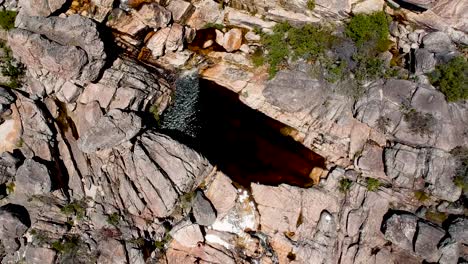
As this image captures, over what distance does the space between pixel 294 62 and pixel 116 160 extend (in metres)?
10.3

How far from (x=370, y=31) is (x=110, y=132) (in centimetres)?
1393

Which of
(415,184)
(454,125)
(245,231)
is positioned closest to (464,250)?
(415,184)

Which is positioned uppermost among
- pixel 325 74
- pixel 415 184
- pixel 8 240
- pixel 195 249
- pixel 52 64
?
pixel 52 64

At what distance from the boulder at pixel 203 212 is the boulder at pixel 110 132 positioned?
4472 millimetres

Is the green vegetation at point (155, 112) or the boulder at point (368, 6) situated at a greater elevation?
the boulder at point (368, 6)

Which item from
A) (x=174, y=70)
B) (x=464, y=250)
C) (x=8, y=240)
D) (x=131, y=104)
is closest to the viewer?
(x=8, y=240)

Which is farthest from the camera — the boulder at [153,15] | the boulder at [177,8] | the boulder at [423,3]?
the boulder at [177,8]

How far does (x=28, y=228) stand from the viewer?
17969 mm

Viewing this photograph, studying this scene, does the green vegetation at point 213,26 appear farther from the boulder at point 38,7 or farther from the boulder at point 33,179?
the boulder at point 33,179

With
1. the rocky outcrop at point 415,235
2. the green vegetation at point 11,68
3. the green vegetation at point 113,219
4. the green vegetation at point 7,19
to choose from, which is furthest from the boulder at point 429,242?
the green vegetation at point 7,19

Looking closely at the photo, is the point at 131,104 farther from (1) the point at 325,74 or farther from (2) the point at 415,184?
(2) the point at 415,184

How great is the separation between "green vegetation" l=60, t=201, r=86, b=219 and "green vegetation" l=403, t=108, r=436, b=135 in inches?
620

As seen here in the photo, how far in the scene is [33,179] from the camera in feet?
58.4

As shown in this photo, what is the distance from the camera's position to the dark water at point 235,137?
21.6m
